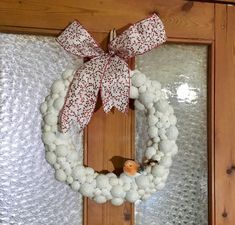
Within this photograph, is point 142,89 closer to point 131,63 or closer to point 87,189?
point 131,63

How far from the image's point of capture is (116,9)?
1.33 metres

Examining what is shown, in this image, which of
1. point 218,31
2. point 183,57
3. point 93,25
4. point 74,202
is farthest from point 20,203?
point 218,31

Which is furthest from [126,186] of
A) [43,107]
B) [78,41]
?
[78,41]

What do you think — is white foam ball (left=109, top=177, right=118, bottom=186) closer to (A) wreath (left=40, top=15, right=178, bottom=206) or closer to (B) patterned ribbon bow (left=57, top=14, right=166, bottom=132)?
(A) wreath (left=40, top=15, right=178, bottom=206)

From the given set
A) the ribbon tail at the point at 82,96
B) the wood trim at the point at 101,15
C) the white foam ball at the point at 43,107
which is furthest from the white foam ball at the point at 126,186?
the wood trim at the point at 101,15

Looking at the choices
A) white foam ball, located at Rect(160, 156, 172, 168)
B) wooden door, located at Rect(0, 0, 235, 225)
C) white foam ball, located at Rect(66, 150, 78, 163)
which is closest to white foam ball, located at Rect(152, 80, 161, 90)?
wooden door, located at Rect(0, 0, 235, 225)

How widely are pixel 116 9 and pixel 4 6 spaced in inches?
13.2

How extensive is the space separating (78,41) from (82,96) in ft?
0.54

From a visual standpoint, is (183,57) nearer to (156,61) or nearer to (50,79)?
(156,61)

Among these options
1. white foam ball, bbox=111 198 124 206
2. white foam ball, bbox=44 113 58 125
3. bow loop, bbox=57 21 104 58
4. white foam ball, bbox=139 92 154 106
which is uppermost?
bow loop, bbox=57 21 104 58

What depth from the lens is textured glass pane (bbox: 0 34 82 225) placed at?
1.25 m

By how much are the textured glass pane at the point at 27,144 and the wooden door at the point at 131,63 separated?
5 cm

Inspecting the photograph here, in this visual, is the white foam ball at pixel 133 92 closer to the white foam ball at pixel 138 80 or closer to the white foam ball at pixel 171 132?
the white foam ball at pixel 138 80

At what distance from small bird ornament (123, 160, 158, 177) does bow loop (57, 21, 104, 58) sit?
336mm
